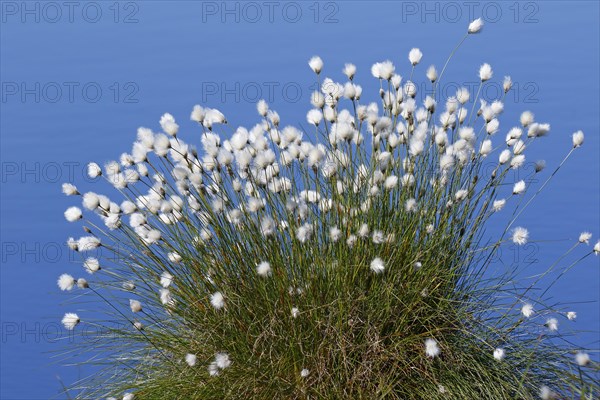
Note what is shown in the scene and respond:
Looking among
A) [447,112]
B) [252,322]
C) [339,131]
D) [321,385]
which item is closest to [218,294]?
[252,322]

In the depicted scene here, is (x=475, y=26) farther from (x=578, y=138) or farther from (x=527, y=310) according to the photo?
(x=527, y=310)

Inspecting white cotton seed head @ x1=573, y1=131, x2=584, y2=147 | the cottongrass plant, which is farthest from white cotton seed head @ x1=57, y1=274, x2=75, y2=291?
white cotton seed head @ x1=573, y1=131, x2=584, y2=147

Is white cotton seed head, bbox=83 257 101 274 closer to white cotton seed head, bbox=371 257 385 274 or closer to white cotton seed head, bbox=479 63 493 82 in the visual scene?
white cotton seed head, bbox=371 257 385 274

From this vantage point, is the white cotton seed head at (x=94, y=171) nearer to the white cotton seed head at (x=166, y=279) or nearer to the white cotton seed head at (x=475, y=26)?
the white cotton seed head at (x=166, y=279)

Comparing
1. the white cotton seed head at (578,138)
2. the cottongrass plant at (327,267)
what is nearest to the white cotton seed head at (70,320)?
the cottongrass plant at (327,267)

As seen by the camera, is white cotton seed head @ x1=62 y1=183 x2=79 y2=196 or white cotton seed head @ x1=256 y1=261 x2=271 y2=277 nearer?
white cotton seed head @ x1=256 y1=261 x2=271 y2=277

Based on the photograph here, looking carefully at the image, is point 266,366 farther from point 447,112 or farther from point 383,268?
point 447,112

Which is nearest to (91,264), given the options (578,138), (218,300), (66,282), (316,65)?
(66,282)
